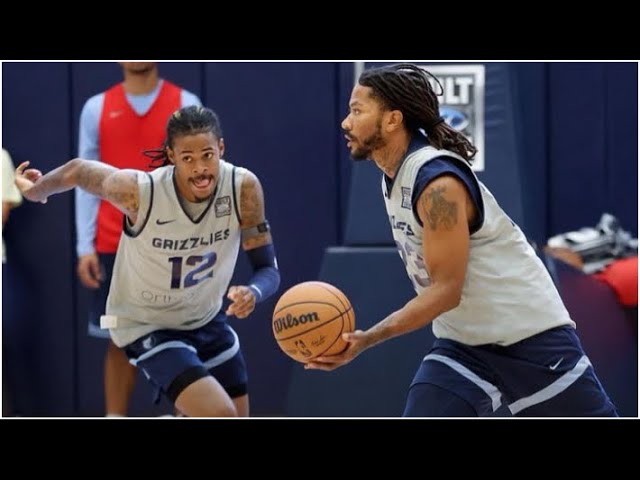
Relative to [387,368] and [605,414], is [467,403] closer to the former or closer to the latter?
[605,414]

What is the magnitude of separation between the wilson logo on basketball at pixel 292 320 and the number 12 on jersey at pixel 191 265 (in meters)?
0.86

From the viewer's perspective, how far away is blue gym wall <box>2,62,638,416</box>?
731 cm

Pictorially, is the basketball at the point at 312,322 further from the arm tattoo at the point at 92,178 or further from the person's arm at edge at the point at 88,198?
the person's arm at edge at the point at 88,198

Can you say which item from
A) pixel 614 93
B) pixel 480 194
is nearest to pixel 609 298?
pixel 614 93

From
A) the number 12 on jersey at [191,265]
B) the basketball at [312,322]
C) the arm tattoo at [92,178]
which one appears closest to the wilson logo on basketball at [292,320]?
the basketball at [312,322]

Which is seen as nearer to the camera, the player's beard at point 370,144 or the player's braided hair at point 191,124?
the player's beard at point 370,144

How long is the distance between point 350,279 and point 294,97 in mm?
1458

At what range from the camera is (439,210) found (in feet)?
14.0

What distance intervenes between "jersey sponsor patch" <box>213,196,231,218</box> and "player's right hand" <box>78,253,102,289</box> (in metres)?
1.53

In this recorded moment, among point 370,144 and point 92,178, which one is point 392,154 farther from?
point 92,178

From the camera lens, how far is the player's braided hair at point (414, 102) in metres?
4.65

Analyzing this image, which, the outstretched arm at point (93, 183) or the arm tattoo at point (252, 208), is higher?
the outstretched arm at point (93, 183)

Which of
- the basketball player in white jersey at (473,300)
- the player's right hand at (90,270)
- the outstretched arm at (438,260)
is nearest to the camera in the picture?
the outstretched arm at (438,260)

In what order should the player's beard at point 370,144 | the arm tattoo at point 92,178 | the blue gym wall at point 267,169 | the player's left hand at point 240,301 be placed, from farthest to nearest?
the blue gym wall at point 267,169 → the arm tattoo at point 92,178 → the player's left hand at point 240,301 → the player's beard at point 370,144
